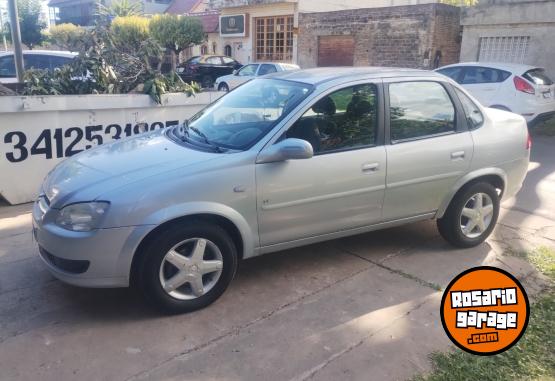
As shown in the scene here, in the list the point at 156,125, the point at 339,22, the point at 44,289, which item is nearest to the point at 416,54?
the point at 339,22

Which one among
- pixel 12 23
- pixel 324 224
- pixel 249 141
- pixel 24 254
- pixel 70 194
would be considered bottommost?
pixel 24 254

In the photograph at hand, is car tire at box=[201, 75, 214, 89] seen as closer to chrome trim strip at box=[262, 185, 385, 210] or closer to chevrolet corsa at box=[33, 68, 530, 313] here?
chevrolet corsa at box=[33, 68, 530, 313]


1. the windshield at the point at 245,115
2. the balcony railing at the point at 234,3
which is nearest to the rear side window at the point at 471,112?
the windshield at the point at 245,115

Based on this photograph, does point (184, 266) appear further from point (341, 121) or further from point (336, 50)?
point (336, 50)

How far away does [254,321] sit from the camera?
330 centimetres

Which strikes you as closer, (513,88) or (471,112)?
(471,112)

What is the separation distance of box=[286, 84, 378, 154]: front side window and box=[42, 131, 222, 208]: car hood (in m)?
0.72

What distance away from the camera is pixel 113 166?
134 inches

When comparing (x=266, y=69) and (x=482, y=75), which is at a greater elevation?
(x=482, y=75)

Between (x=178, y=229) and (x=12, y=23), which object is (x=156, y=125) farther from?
(x=178, y=229)

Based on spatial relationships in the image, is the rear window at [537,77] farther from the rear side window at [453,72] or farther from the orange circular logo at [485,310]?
the orange circular logo at [485,310]

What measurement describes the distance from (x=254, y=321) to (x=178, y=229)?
2.65 feet

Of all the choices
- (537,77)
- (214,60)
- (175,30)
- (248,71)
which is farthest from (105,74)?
(175,30)

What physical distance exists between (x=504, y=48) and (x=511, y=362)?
14.0 metres
